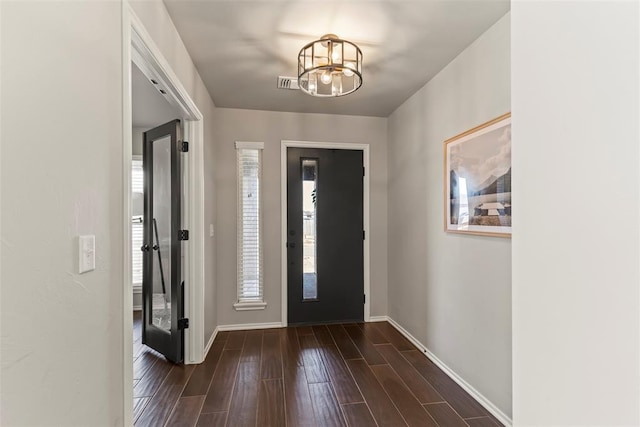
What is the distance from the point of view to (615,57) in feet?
1.80

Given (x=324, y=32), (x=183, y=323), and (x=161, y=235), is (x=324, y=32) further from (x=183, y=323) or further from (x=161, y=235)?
(x=183, y=323)

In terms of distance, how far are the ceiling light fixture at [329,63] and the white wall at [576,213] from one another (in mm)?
1272

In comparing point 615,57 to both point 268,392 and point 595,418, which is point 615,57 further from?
point 268,392

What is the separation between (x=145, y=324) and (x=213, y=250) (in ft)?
3.01

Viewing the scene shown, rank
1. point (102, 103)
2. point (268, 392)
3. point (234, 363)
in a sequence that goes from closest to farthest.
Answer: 1. point (102, 103)
2. point (268, 392)
3. point (234, 363)

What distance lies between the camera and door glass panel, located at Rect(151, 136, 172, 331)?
2670 millimetres

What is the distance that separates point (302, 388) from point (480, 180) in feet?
6.44

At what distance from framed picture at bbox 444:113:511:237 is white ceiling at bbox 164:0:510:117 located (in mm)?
656

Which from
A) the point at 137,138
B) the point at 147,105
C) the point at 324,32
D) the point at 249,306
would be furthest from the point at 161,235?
the point at 324,32

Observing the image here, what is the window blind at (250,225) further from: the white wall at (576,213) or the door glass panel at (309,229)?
the white wall at (576,213)

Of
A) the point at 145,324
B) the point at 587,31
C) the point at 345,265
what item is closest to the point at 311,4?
the point at 587,31

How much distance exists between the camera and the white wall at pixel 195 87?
62.5 inches

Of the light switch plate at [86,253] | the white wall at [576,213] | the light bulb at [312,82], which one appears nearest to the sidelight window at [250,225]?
the light bulb at [312,82]

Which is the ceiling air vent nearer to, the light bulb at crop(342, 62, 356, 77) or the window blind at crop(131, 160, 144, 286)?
the light bulb at crop(342, 62, 356, 77)
